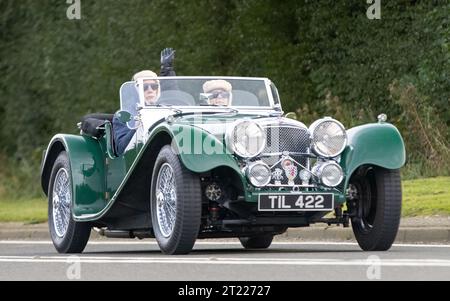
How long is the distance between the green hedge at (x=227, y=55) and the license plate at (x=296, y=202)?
1133 cm

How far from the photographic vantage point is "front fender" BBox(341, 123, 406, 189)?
514 inches

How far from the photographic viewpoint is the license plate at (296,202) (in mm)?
12586

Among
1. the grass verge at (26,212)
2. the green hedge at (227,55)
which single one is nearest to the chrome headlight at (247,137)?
the grass verge at (26,212)

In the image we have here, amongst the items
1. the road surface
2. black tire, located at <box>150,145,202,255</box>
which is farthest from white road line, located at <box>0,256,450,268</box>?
black tire, located at <box>150,145,202,255</box>

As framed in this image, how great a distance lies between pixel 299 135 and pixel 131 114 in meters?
2.18

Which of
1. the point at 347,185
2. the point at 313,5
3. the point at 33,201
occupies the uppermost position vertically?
the point at 313,5

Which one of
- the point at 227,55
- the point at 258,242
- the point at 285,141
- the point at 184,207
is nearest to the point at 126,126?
the point at 258,242

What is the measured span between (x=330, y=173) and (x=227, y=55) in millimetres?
19457

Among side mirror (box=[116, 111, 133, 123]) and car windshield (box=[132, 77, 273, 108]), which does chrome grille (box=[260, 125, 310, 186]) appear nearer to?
car windshield (box=[132, 77, 273, 108])

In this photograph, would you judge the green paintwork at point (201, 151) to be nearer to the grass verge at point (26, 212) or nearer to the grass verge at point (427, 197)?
the grass verge at point (427, 197)
